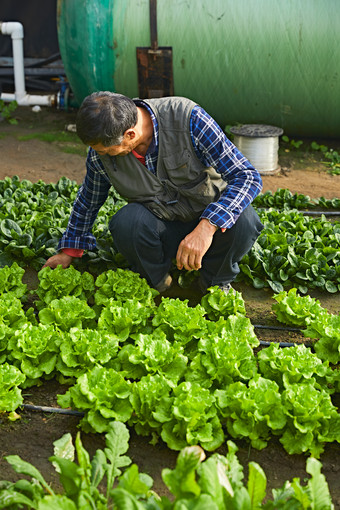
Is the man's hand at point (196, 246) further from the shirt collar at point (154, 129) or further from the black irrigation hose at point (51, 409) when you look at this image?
the black irrigation hose at point (51, 409)

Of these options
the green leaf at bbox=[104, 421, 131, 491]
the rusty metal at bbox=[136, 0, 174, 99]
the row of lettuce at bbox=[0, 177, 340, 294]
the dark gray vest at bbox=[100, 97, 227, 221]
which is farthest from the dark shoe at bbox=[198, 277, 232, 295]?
the rusty metal at bbox=[136, 0, 174, 99]

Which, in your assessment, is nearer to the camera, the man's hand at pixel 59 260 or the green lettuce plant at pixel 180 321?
the green lettuce plant at pixel 180 321

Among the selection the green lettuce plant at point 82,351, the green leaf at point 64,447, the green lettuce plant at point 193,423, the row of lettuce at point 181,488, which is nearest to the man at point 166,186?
the green lettuce plant at point 82,351

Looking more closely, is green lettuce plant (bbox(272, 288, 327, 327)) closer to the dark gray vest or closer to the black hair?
the dark gray vest

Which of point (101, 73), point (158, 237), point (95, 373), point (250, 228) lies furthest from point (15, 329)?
point (101, 73)

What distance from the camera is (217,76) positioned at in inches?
289

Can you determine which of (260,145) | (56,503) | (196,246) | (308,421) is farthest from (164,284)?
(260,145)

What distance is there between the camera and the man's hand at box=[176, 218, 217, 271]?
3312 mm

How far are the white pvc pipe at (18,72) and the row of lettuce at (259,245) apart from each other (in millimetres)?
4589

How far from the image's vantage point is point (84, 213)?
153 inches

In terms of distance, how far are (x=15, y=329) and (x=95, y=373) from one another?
0.78 meters

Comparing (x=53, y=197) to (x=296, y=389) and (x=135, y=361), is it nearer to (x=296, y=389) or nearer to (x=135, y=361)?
(x=135, y=361)

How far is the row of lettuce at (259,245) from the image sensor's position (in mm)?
4246

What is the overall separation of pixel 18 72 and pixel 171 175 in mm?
6840
